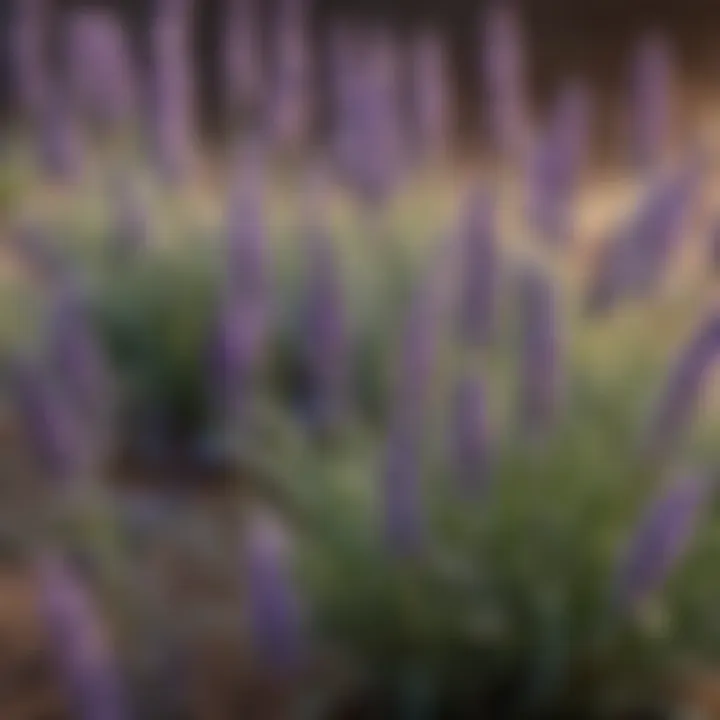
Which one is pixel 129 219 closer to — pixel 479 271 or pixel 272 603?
pixel 479 271

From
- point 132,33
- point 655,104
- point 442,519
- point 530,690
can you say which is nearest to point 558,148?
point 655,104

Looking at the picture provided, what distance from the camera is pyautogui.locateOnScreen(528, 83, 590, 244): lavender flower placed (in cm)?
181

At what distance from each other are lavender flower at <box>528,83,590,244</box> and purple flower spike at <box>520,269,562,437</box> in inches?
8.9

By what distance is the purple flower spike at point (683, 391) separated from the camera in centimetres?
140

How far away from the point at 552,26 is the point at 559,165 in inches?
171

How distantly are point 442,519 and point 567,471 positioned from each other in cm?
12

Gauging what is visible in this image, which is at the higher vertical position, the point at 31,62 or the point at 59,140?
the point at 31,62

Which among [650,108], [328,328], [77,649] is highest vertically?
[650,108]

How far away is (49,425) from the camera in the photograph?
4.80ft

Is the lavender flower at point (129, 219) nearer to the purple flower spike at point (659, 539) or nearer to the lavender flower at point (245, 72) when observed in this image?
the lavender flower at point (245, 72)

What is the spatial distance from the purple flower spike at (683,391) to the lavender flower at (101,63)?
932 millimetres

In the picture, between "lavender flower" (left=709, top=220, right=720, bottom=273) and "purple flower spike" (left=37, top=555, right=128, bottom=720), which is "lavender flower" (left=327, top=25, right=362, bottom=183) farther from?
"purple flower spike" (left=37, top=555, right=128, bottom=720)

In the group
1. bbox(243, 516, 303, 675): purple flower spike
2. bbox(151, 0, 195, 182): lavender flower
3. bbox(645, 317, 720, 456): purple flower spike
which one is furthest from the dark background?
bbox(243, 516, 303, 675): purple flower spike

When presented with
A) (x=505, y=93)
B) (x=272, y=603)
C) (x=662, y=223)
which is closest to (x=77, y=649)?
(x=272, y=603)
